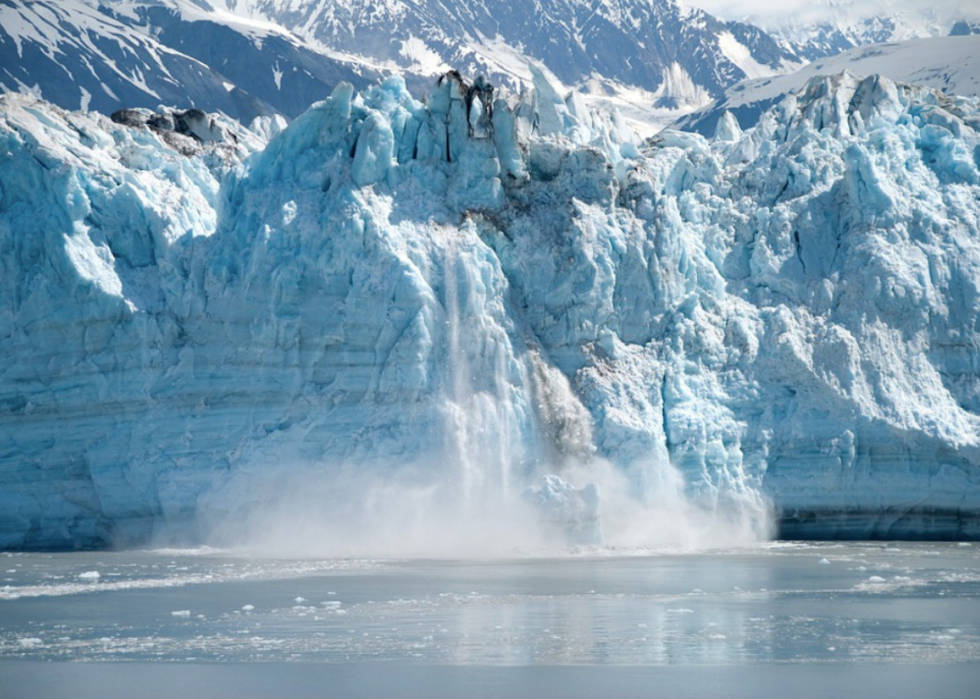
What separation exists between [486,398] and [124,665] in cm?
1344

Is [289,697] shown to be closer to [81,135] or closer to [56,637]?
[56,637]

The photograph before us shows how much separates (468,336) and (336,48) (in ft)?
439

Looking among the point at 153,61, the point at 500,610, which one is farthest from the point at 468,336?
the point at 153,61

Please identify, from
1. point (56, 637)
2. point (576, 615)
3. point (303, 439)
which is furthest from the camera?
point (303, 439)

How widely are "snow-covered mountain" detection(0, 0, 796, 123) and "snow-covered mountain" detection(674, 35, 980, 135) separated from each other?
3051cm

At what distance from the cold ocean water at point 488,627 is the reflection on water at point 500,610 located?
0.13 ft

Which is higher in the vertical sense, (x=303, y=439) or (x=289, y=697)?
(x=303, y=439)

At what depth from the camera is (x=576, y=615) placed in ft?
57.2

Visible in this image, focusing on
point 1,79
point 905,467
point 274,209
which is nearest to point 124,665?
point 274,209

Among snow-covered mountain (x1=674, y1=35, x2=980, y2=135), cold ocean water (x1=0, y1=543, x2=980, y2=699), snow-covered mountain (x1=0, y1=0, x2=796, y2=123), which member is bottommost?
cold ocean water (x1=0, y1=543, x2=980, y2=699)

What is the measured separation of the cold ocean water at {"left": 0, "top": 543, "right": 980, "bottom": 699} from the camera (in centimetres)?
1320

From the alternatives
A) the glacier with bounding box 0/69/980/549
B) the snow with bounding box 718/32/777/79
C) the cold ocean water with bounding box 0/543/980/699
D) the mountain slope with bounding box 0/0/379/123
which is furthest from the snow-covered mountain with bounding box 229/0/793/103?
the cold ocean water with bounding box 0/543/980/699

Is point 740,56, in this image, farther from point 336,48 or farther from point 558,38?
point 336,48

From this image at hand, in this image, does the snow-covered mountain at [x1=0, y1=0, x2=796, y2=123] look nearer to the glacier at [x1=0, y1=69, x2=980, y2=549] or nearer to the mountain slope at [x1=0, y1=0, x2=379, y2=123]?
the mountain slope at [x1=0, y1=0, x2=379, y2=123]
